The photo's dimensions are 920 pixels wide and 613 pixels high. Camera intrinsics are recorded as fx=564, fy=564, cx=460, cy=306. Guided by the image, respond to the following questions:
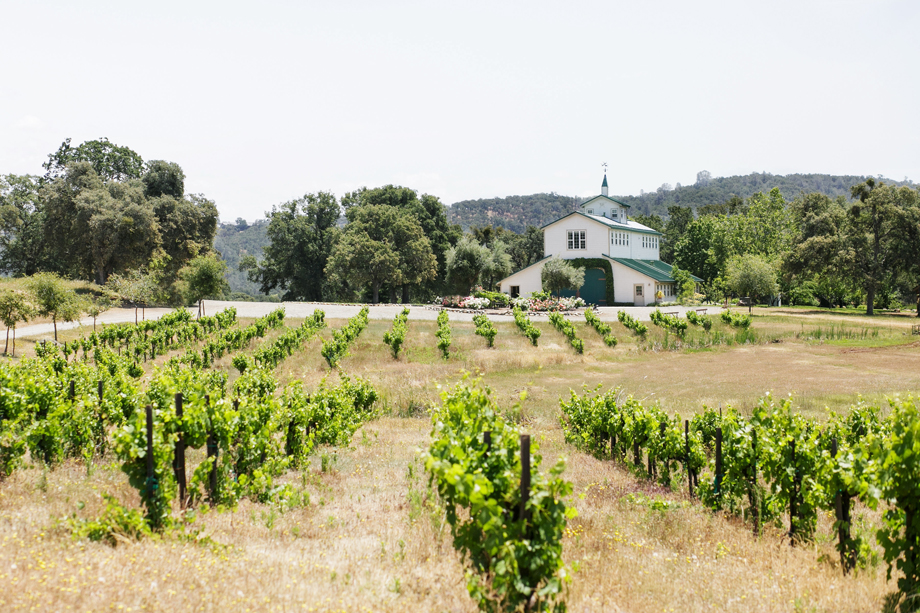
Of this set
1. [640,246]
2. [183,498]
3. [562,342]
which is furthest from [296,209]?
[183,498]

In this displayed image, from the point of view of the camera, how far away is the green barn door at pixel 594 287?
54.0m

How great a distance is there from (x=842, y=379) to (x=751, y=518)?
14.9m

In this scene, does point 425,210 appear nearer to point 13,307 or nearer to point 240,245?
point 13,307

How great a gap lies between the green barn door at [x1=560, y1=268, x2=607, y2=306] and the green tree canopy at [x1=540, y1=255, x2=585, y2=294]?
521 cm

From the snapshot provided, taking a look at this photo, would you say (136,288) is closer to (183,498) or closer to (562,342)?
(562,342)

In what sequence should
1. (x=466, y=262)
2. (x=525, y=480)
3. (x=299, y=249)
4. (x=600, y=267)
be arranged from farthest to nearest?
(x=299, y=249) < (x=466, y=262) < (x=600, y=267) < (x=525, y=480)

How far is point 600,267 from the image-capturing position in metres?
54.2

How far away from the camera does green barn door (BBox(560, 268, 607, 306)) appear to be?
177 feet

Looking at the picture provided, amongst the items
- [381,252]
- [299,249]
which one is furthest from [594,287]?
[299,249]

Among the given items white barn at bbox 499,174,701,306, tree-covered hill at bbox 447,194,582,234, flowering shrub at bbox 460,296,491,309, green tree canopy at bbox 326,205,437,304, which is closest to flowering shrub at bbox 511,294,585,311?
flowering shrub at bbox 460,296,491,309

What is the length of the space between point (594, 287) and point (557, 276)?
24.9ft

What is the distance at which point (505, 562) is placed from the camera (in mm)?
4668

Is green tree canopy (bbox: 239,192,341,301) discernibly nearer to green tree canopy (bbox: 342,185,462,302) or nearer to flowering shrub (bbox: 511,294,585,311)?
green tree canopy (bbox: 342,185,462,302)

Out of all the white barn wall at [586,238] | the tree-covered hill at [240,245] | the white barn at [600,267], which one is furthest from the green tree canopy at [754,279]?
the tree-covered hill at [240,245]
